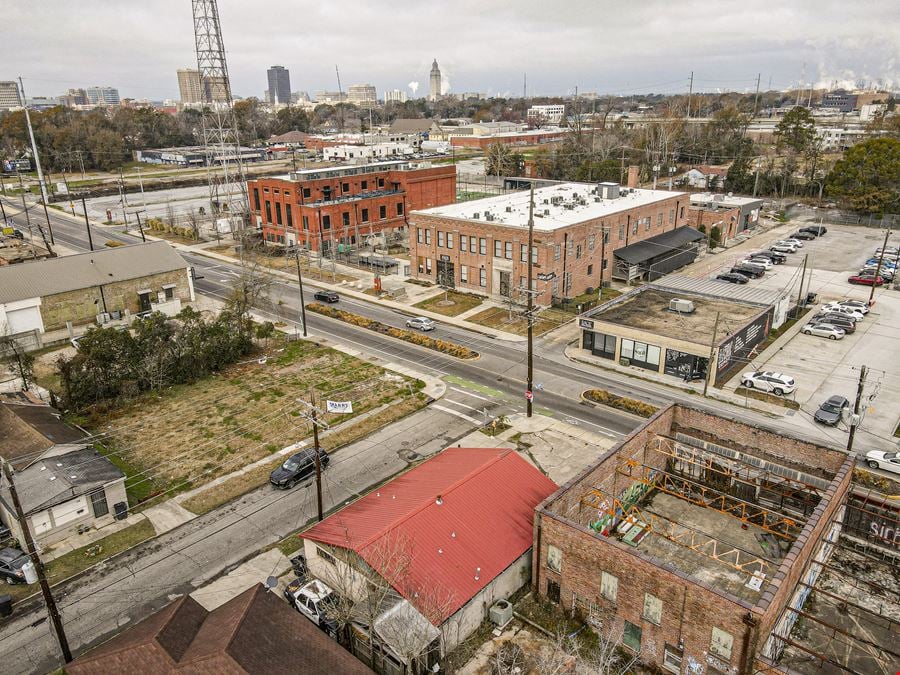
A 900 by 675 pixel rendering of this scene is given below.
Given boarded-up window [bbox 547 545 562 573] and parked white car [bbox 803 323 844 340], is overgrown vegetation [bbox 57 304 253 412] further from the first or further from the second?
parked white car [bbox 803 323 844 340]

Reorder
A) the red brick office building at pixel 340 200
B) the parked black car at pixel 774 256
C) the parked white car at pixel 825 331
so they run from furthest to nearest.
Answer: the red brick office building at pixel 340 200 < the parked black car at pixel 774 256 < the parked white car at pixel 825 331

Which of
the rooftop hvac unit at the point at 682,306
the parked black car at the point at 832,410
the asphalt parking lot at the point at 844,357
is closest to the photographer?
the parked black car at the point at 832,410

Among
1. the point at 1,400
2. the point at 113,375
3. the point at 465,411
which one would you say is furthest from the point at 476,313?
the point at 1,400

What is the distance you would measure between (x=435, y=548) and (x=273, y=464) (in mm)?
14511

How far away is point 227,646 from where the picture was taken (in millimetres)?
17984

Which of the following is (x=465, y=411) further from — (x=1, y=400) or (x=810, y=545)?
(x=1, y=400)

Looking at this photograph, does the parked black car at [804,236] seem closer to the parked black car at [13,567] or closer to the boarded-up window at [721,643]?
the boarded-up window at [721,643]

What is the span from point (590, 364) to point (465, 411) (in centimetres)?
1241

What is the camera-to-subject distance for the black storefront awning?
64500mm

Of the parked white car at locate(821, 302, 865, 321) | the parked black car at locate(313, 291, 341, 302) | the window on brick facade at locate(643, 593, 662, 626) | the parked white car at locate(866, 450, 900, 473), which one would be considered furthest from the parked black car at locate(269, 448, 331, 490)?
the parked white car at locate(821, 302, 865, 321)

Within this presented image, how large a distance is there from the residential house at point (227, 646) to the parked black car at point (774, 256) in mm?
69419

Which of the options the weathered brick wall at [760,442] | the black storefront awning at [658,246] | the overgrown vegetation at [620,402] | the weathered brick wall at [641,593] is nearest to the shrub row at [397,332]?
the overgrown vegetation at [620,402]

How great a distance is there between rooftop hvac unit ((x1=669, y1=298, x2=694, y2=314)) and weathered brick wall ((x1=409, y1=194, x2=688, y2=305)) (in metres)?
12.4

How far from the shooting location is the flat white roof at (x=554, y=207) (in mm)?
60500
